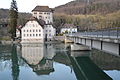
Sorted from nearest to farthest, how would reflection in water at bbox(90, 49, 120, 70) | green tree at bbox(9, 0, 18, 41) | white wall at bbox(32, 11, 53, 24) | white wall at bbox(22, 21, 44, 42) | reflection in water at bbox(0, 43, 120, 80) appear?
reflection in water at bbox(0, 43, 120, 80), reflection in water at bbox(90, 49, 120, 70), green tree at bbox(9, 0, 18, 41), white wall at bbox(22, 21, 44, 42), white wall at bbox(32, 11, 53, 24)

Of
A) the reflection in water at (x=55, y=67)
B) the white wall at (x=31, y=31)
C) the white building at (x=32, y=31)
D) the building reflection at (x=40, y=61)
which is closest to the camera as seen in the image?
the reflection in water at (x=55, y=67)

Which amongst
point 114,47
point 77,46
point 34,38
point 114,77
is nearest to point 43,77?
point 114,77

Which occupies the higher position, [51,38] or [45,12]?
[45,12]

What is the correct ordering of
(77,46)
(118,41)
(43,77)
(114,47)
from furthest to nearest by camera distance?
(77,46) → (43,77) → (114,47) → (118,41)

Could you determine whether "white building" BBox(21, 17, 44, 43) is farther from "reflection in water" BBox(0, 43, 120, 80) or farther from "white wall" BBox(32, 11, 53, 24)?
"reflection in water" BBox(0, 43, 120, 80)

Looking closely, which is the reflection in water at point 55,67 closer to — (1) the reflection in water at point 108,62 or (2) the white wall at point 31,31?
(1) the reflection in water at point 108,62

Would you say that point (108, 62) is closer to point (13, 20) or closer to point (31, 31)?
point (31, 31)

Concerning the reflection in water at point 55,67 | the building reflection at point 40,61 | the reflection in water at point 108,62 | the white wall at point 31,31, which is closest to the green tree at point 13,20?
the white wall at point 31,31

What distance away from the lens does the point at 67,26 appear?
116500 mm

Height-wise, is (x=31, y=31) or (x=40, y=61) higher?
(x=31, y=31)

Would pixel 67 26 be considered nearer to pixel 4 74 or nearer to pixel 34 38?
pixel 34 38

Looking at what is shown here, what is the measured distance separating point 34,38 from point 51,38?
929 centimetres

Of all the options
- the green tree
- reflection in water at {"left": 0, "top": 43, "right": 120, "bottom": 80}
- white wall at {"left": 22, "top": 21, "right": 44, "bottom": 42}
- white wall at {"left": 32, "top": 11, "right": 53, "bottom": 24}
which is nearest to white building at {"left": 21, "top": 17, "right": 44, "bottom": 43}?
white wall at {"left": 22, "top": 21, "right": 44, "bottom": 42}

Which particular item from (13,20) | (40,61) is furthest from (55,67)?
(13,20)
